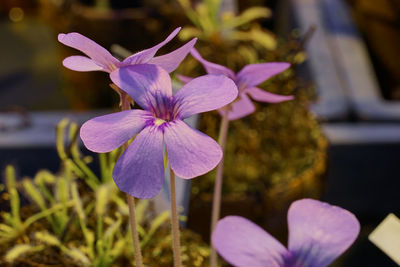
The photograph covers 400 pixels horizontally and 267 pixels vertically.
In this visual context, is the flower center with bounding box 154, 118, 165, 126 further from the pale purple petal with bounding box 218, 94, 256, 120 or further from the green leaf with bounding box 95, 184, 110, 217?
the green leaf with bounding box 95, 184, 110, 217

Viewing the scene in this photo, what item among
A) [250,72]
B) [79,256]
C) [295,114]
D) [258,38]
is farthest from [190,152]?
[258,38]

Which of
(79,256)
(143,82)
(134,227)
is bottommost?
(79,256)

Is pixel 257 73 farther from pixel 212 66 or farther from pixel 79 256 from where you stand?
pixel 79 256

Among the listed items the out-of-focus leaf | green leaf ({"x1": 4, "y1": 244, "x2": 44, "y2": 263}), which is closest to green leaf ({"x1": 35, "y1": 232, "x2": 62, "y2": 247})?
green leaf ({"x1": 4, "y1": 244, "x2": 44, "y2": 263})

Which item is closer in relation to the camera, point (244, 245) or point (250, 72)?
point (244, 245)

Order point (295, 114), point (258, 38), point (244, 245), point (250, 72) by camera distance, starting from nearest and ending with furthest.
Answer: point (244, 245), point (250, 72), point (295, 114), point (258, 38)

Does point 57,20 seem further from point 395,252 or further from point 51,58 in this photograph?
point 395,252
